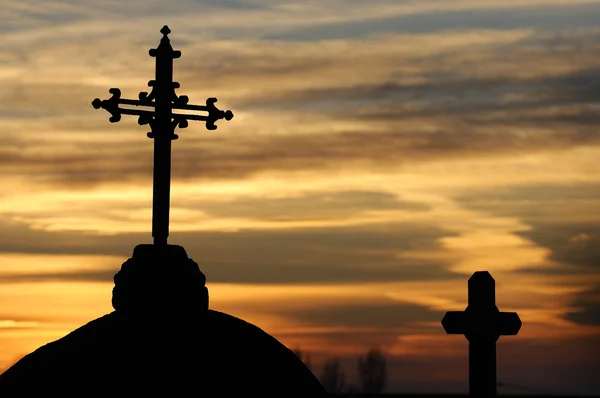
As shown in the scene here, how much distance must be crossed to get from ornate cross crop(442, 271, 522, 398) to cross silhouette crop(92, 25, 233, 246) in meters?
4.20

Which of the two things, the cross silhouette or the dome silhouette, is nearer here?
the dome silhouette

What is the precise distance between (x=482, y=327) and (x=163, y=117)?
525 centimetres

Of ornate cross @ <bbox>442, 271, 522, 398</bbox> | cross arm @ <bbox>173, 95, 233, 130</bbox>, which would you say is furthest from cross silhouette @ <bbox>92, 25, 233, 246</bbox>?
ornate cross @ <bbox>442, 271, 522, 398</bbox>

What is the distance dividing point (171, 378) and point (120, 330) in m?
1.11

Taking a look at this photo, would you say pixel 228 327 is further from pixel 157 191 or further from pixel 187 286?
pixel 157 191

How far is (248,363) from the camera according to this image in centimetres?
1429

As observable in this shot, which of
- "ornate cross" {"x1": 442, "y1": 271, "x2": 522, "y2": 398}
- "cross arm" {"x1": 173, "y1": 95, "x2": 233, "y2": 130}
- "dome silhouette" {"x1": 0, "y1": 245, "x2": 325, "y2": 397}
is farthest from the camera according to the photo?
"ornate cross" {"x1": 442, "y1": 271, "x2": 522, "y2": 398}

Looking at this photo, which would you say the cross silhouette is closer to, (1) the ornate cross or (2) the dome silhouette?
(2) the dome silhouette

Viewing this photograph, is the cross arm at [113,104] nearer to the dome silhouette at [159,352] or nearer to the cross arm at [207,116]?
the cross arm at [207,116]

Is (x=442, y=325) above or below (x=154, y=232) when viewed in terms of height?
below

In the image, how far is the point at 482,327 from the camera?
15.5 metres

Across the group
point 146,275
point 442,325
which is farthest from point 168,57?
point 442,325

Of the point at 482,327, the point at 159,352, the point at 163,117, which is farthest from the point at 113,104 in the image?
the point at 482,327

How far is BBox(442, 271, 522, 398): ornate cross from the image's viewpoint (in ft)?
50.3
